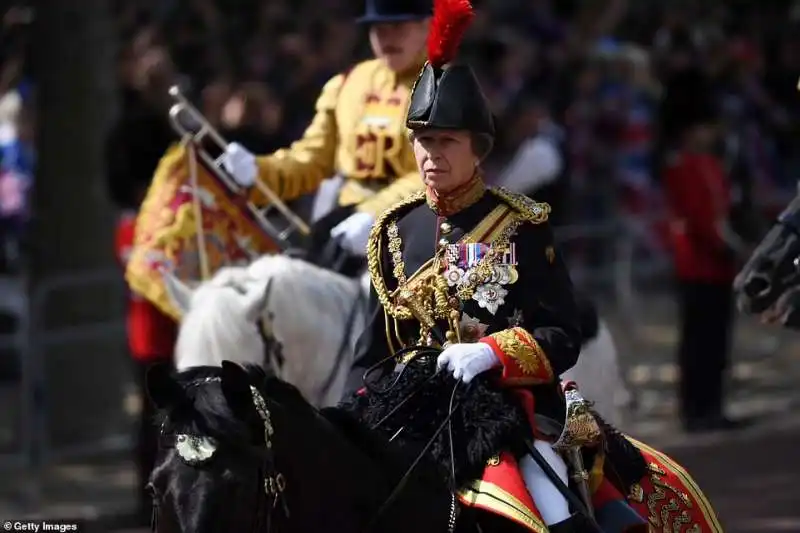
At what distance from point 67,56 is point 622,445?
6.88 meters

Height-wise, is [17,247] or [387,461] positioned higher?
[387,461]

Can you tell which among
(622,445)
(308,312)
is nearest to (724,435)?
(308,312)

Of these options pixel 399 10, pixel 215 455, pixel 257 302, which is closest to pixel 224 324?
pixel 257 302

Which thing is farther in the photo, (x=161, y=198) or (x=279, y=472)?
(x=161, y=198)

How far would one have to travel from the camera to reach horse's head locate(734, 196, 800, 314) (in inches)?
284

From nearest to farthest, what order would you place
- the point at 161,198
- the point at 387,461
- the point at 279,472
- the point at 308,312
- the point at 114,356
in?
the point at 279,472
the point at 387,461
the point at 308,312
the point at 161,198
the point at 114,356

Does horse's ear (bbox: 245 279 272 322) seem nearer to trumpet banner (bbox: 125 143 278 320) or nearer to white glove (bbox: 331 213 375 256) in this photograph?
white glove (bbox: 331 213 375 256)

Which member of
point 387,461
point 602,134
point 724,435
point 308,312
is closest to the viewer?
point 387,461

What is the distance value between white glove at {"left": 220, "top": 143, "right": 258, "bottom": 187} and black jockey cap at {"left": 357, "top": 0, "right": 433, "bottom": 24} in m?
0.76

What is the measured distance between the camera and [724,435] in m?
12.4

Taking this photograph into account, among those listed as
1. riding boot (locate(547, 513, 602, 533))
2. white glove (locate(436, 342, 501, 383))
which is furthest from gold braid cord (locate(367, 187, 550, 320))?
riding boot (locate(547, 513, 602, 533))

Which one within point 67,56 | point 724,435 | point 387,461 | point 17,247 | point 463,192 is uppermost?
point 463,192

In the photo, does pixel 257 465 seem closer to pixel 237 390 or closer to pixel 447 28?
pixel 237 390

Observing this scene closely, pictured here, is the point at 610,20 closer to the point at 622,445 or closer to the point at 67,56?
the point at 67,56
